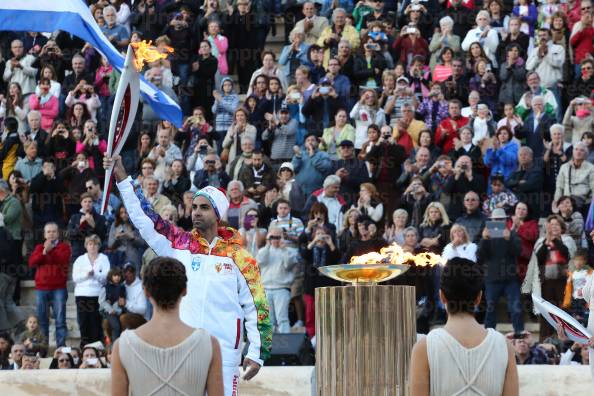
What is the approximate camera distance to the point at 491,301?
16531 mm

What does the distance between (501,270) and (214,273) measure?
7.61 metres

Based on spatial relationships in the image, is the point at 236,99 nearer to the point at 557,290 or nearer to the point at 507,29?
the point at 507,29

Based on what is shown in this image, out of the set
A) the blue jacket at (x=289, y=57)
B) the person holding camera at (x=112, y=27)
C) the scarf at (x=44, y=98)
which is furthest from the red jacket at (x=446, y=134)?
the person holding camera at (x=112, y=27)

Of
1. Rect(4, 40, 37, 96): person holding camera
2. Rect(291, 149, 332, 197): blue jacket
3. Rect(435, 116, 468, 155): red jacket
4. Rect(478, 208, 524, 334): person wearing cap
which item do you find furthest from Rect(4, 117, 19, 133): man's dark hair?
Rect(478, 208, 524, 334): person wearing cap

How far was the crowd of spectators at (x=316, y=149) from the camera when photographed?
659 inches

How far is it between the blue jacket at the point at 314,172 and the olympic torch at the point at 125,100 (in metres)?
8.78

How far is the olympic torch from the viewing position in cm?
951

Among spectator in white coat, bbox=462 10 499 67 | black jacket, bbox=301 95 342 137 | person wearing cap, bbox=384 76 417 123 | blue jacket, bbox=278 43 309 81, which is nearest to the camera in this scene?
person wearing cap, bbox=384 76 417 123

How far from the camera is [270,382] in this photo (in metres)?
12.6

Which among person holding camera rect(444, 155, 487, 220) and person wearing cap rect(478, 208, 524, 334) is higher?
person holding camera rect(444, 155, 487, 220)

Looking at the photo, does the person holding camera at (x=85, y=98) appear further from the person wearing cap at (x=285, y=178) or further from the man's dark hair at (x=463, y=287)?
the man's dark hair at (x=463, y=287)

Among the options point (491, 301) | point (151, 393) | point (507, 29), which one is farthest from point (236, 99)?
point (151, 393)

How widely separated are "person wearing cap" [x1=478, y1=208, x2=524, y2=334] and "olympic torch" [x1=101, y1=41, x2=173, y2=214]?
23.8 feet

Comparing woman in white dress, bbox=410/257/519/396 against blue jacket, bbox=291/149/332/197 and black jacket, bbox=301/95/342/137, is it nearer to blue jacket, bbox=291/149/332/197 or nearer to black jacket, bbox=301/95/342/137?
blue jacket, bbox=291/149/332/197
